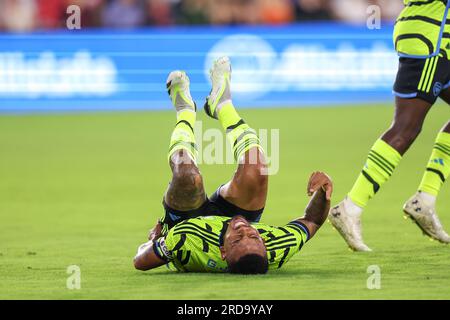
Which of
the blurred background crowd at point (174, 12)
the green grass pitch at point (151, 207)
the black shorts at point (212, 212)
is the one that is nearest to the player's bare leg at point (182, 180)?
the black shorts at point (212, 212)

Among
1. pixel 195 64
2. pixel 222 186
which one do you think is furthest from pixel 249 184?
pixel 195 64

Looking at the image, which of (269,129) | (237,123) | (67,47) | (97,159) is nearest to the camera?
(237,123)

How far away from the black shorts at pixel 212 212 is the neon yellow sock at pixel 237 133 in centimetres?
32

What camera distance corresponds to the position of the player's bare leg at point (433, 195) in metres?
7.86

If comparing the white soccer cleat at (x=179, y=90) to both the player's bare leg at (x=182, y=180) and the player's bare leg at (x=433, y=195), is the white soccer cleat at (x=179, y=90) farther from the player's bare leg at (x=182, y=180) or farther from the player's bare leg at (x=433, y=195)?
the player's bare leg at (x=433, y=195)

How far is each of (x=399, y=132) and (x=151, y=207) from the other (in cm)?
357

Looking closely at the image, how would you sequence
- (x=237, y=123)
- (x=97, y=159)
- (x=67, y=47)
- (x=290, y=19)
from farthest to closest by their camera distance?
(x=290, y=19)
(x=67, y=47)
(x=97, y=159)
(x=237, y=123)

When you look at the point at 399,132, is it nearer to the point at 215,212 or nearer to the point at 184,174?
the point at 215,212

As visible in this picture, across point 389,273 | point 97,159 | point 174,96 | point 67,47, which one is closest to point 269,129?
point 97,159

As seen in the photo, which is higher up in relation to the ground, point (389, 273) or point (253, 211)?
point (253, 211)

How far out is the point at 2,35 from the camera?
745 inches

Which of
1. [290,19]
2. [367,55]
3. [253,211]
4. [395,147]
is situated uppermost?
[290,19]

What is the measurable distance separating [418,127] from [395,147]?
217 mm

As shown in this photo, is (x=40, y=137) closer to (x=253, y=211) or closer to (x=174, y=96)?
(x=174, y=96)
